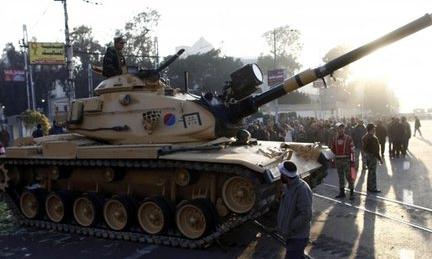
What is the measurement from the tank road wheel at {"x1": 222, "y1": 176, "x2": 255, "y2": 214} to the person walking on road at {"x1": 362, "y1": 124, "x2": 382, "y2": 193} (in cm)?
559

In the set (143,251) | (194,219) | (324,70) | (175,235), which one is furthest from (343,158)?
(143,251)

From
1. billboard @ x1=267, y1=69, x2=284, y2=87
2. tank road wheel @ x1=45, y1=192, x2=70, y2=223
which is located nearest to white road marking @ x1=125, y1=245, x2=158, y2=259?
tank road wheel @ x1=45, y1=192, x2=70, y2=223

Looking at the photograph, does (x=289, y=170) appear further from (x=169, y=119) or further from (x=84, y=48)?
(x=84, y=48)

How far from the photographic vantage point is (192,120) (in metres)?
10.1

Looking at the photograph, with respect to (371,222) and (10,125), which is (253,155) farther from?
(10,125)

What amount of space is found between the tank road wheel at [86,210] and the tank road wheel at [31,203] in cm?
108

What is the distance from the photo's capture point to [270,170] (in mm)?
8258

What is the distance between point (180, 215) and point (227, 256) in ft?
4.39

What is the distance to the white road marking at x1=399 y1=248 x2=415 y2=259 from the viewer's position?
7.68m

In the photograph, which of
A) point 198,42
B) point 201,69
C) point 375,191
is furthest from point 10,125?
point 198,42

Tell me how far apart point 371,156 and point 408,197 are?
147cm

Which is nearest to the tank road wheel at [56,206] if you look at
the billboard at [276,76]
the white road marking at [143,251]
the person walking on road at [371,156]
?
the white road marking at [143,251]

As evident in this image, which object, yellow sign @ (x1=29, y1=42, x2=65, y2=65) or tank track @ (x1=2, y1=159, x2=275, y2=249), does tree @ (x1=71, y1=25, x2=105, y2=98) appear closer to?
yellow sign @ (x1=29, y1=42, x2=65, y2=65)

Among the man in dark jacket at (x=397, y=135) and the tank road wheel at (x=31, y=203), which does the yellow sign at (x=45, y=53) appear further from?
the tank road wheel at (x=31, y=203)
